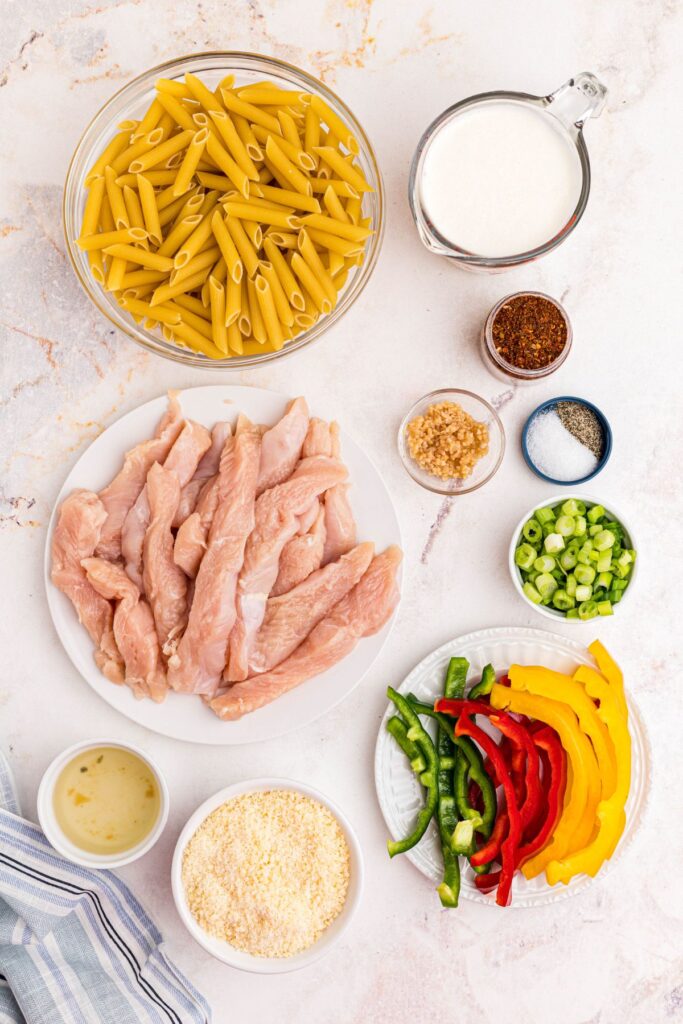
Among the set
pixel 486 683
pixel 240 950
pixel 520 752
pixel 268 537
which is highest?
pixel 268 537

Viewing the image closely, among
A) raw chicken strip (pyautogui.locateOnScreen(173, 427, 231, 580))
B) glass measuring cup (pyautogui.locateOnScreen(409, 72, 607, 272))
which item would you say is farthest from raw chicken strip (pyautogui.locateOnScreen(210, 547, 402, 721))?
glass measuring cup (pyautogui.locateOnScreen(409, 72, 607, 272))

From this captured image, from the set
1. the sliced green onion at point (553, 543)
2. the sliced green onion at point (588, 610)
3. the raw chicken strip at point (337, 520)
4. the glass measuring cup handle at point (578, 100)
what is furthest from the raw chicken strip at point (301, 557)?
the glass measuring cup handle at point (578, 100)

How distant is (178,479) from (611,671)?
50.2 inches

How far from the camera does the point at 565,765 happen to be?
219 centimetres

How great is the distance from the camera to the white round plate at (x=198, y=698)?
218cm

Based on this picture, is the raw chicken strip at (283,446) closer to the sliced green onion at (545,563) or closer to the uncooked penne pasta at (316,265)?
the uncooked penne pasta at (316,265)

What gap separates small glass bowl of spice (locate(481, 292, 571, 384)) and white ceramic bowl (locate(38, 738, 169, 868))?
1399 millimetres

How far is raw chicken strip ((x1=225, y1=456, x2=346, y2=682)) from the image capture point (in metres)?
2.15

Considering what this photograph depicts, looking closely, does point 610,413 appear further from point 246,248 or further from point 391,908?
point 391,908

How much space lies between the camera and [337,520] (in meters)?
2.20

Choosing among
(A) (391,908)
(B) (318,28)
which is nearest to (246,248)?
(B) (318,28)

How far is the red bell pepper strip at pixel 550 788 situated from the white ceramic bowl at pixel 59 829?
37.4 inches

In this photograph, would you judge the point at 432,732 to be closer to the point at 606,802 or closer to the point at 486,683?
the point at 486,683

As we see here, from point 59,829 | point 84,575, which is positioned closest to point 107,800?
point 59,829
